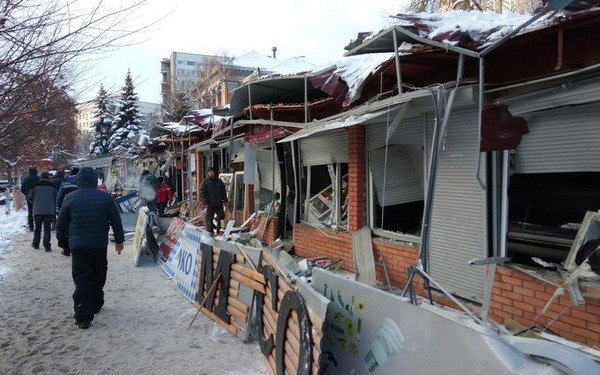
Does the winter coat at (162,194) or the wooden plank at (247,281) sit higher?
the winter coat at (162,194)

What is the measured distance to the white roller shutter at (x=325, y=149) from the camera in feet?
23.9

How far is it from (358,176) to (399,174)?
2.14 ft

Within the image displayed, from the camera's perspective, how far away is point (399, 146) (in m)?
6.30

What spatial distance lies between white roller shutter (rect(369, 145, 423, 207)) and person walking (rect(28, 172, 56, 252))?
7.84m

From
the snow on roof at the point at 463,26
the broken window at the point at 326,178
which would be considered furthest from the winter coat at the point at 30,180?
the snow on roof at the point at 463,26

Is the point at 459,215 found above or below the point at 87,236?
above

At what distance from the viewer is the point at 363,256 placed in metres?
6.43

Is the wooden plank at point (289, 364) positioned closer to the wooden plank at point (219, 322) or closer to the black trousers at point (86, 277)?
the wooden plank at point (219, 322)

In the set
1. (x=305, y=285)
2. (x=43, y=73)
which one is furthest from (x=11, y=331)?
(x=305, y=285)

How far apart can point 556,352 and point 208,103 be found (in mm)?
44748

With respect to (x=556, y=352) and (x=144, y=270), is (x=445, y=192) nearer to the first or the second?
(x=556, y=352)

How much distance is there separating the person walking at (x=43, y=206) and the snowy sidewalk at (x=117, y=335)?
2.81 meters

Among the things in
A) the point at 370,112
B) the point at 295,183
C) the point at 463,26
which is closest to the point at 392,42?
the point at 463,26

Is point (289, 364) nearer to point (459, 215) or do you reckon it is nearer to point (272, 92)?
point (459, 215)
